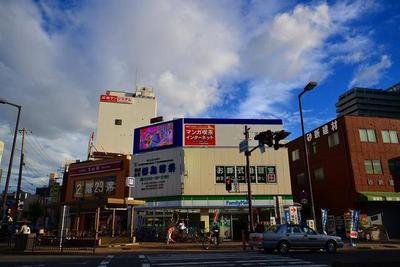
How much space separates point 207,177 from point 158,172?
16.2ft

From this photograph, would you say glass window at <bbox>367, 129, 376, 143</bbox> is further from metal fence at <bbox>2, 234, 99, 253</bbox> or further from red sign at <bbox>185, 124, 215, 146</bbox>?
metal fence at <bbox>2, 234, 99, 253</bbox>

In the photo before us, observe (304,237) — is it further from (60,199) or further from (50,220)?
(50,220)

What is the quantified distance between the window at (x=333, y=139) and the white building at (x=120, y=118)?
3286 centimetres

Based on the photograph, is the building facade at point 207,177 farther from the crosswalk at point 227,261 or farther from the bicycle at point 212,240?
the crosswalk at point 227,261

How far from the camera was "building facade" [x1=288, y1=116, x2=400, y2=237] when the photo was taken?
116 feet

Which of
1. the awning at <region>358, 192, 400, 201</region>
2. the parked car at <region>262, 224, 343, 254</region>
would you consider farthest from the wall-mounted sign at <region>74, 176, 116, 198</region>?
the awning at <region>358, 192, 400, 201</region>

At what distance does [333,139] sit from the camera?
39.2 m

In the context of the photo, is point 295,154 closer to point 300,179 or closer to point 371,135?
point 300,179

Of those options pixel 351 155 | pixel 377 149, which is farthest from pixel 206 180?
pixel 377 149

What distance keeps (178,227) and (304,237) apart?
1440 cm

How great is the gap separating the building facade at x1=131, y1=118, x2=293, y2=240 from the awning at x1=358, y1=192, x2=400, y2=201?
6.57 metres

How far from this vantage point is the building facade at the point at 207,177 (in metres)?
33.7

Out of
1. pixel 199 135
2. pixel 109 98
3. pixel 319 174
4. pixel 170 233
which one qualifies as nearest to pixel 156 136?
pixel 199 135

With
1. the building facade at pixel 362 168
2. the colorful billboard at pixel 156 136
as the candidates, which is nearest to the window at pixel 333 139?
the building facade at pixel 362 168
